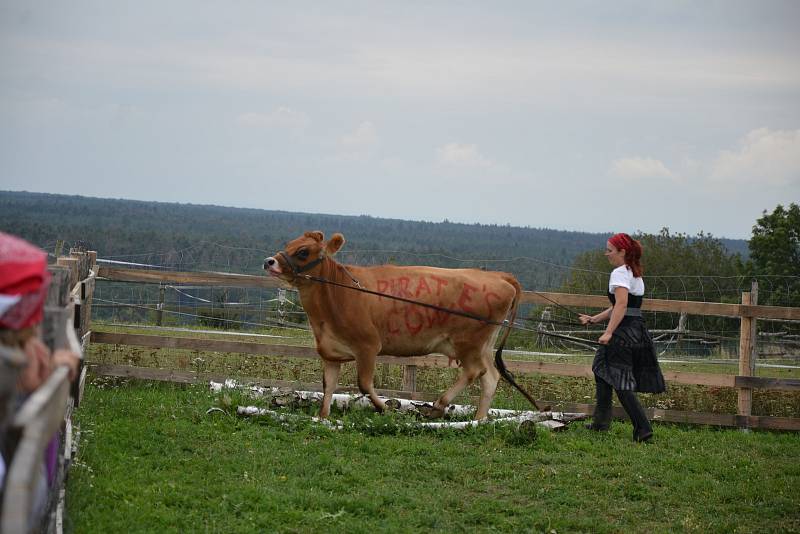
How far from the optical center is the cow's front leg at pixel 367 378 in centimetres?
953

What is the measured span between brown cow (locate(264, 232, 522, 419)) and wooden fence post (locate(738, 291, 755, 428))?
2683 mm

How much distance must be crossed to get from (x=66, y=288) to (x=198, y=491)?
203 cm

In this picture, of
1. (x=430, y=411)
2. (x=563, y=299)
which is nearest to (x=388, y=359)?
(x=430, y=411)

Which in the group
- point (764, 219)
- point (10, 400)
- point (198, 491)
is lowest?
point (198, 491)

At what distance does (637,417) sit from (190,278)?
5624 millimetres

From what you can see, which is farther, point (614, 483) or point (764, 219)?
point (764, 219)

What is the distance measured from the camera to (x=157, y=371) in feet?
35.6

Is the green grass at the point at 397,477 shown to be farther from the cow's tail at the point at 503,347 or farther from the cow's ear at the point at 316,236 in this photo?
the cow's ear at the point at 316,236

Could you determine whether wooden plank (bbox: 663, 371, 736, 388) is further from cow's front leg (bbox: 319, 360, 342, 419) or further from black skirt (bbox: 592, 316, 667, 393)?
cow's front leg (bbox: 319, 360, 342, 419)

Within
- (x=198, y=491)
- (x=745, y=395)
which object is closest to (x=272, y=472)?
(x=198, y=491)

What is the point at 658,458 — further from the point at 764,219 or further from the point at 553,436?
the point at 764,219

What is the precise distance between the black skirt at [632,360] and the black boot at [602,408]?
233 millimetres

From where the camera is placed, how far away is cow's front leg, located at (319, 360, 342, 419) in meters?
9.48

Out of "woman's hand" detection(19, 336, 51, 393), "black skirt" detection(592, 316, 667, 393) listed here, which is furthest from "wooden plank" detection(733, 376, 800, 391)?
"woman's hand" detection(19, 336, 51, 393)
